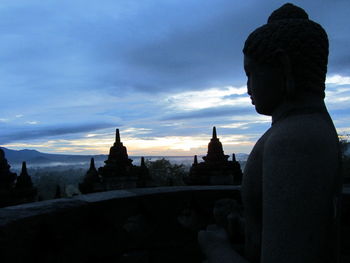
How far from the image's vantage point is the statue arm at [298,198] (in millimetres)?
1272

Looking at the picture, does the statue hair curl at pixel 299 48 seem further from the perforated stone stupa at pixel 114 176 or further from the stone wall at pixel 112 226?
the perforated stone stupa at pixel 114 176

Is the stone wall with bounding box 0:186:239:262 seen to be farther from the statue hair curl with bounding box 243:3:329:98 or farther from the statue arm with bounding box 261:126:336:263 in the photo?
the statue hair curl with bounding box 243:3:329:98

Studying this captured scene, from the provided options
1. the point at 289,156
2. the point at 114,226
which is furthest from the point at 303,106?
the point at 114,226

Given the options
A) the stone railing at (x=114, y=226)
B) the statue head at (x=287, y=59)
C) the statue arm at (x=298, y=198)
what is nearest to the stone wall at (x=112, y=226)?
the stone railing at (x=114, y=226)

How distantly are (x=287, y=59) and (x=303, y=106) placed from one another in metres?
0.26

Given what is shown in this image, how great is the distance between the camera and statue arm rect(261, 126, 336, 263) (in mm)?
1272

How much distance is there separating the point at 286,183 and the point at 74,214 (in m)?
1.94

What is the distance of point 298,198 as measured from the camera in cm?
130

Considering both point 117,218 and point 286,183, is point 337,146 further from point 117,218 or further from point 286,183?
point 117,218

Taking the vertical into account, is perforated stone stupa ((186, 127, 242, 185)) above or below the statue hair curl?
below

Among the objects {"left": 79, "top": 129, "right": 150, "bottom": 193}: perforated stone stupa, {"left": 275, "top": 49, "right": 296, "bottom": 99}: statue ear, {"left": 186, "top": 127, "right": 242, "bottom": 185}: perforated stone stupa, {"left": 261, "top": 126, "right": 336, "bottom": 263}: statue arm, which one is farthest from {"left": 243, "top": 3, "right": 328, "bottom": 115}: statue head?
{"left": 79, "top": 129, "right": 150, "bottom": 193}: perforated stone stupa

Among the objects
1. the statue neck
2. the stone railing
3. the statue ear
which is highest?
the statue ear

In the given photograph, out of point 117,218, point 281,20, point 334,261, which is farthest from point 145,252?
point 281,20

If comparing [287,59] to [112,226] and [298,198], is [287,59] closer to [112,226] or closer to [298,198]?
[298,198]
